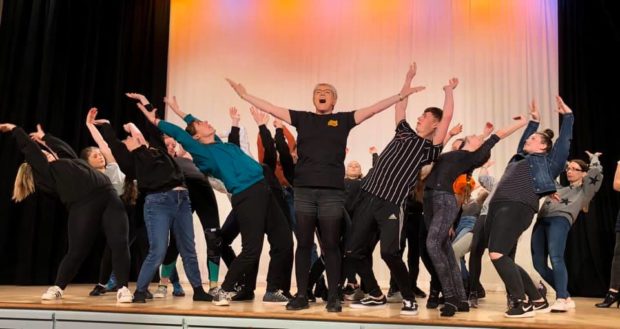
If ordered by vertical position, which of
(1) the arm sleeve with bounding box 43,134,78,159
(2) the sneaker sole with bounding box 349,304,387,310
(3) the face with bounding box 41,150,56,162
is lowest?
(2) the sneaker sole with bounding box 349,304,387,310

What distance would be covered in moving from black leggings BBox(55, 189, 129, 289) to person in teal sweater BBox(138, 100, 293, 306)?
0.74m

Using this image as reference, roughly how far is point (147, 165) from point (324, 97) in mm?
1530

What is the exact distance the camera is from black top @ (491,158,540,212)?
4293mm

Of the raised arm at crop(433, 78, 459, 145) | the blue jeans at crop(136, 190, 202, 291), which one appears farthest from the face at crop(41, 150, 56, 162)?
the raised arm at crop(433, 78, 459, 145)

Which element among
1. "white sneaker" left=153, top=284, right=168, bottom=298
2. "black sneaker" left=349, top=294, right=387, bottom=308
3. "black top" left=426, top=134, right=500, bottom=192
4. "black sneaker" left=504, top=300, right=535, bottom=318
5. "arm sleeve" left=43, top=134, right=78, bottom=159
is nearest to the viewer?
"black sneaker" left=504, top=300, right=535, bottom=318

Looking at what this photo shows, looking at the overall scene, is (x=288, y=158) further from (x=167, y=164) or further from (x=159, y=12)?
(x=159, y=12)

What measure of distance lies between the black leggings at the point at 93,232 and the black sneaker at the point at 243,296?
893mm

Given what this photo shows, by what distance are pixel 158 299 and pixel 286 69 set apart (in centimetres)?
448

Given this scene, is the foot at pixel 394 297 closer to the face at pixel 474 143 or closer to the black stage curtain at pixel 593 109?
the face at pixel 474 143

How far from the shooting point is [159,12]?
886cm

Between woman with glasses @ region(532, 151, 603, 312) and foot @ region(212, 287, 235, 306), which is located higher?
woman with glasses @ region(532, 151, 603, 312)

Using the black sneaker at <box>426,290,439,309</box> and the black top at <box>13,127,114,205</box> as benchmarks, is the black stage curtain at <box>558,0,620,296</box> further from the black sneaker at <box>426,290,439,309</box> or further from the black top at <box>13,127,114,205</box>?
the black top at <box>13,127,114,205</box>

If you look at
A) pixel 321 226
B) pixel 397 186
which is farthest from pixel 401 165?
pixel 321 226

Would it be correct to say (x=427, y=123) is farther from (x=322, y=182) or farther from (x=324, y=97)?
(x=322, y=182)
